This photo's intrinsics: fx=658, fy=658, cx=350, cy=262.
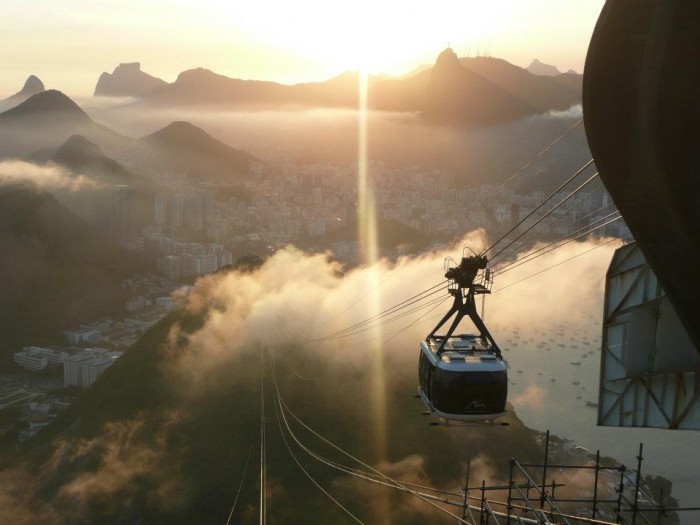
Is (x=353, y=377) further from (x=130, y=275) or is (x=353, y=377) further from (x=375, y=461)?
(x=130, y=275)

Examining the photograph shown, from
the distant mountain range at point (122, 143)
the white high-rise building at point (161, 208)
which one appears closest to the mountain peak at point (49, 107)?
the distant mountain range at point (122, 143)

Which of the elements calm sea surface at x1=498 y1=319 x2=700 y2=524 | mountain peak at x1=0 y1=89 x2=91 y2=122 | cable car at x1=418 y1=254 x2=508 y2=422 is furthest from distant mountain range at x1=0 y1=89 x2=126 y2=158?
cable car at x1=418 y1=254 x2=508 y2=422

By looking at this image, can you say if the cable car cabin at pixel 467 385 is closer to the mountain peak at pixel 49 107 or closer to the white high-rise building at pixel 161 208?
the white high-rise building at pixel 161 208

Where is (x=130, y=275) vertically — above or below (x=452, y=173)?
below

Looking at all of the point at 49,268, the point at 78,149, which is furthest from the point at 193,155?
the point at 49,268

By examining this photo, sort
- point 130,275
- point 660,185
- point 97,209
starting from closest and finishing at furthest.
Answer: point 660,185 < point 130,275 < point 97,209

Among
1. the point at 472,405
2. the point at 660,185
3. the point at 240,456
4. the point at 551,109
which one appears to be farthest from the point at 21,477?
the point at 551,109
